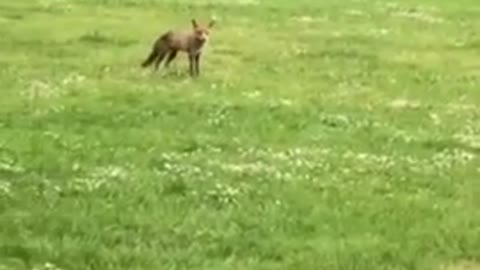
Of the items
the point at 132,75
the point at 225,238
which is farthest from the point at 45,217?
the point at 132,75

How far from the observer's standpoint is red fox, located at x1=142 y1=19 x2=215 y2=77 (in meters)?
28.0

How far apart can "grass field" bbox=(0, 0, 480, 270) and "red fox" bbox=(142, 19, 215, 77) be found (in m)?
0.29

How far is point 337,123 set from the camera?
22.2m

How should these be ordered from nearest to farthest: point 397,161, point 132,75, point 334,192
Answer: point 334,192 → point 397,161 → point 132,75

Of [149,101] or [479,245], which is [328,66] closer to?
[149,101]

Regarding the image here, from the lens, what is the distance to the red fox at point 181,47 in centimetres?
2797

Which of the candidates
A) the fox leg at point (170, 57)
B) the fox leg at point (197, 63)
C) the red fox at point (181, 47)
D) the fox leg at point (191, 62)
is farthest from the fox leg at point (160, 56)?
the fox leg at point (197, 63)

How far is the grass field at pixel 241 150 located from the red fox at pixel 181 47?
0.29 metres

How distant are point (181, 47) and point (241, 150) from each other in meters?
8.67

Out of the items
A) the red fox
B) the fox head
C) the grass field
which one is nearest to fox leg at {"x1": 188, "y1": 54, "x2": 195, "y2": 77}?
A: the red fox

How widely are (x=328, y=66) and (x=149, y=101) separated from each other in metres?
6.45

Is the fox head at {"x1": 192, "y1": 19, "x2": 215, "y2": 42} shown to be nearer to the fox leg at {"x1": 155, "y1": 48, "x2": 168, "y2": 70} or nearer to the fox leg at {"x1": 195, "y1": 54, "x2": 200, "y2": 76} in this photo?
the fox leg at {"x1": 195, "y1": 54, "x2": 200, "y2": 76}

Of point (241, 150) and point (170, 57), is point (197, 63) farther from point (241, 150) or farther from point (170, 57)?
point (241, 150)

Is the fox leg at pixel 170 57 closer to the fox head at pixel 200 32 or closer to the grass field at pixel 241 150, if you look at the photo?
the grass field at pixel 241 150
